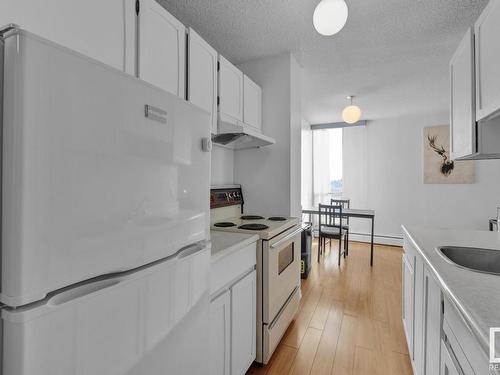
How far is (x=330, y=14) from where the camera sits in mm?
1419

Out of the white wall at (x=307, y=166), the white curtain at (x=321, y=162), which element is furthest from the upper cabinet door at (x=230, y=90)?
the white curtain at (x=321, y=162)

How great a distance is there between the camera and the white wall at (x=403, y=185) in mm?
4148

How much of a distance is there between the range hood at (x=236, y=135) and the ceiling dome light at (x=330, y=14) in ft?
2.60

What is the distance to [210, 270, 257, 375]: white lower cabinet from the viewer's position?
1194mm

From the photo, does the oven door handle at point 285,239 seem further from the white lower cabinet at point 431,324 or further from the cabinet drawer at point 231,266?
the white lower cabinet at point 431,324

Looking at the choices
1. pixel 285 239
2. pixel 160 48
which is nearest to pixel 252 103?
pixel 160 48

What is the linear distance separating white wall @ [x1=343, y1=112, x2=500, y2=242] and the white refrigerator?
4.82m

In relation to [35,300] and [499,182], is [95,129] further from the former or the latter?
[499,182]

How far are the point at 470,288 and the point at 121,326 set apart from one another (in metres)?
1.04

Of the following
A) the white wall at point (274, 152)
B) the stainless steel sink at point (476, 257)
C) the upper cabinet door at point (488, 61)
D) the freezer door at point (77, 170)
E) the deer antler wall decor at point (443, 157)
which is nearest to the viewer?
the freezer door at point (77, 170)

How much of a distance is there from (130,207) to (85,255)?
0.50ft

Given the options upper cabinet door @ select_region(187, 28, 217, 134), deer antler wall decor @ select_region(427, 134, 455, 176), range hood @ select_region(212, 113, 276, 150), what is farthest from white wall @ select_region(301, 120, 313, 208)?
upper cabinet door @ select_region(187, 28, 217, 134)

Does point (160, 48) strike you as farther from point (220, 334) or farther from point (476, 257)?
point (476, 257)

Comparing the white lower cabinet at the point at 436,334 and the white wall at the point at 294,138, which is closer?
the white lower cabinet at the point at 436,334
